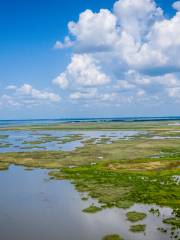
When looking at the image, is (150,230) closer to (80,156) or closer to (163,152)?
(80,156)

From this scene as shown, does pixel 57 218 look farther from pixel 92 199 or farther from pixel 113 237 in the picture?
pixel 113 237

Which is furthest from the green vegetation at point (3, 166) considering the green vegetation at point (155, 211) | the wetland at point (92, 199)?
the green vegetation at point (155, 211)

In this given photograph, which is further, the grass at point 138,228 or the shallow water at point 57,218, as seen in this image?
the grass at point 138,228

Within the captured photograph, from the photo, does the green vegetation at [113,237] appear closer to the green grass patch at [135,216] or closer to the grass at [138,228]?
the grass at [138,228]

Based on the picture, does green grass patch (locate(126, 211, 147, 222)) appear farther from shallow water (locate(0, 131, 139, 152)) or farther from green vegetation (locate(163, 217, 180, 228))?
shallow water (locate(0, 131, 139, 152))

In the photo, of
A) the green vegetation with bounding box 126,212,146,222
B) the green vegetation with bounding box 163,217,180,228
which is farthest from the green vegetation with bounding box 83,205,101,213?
the green vegetation with bounding box 163,217,180,228

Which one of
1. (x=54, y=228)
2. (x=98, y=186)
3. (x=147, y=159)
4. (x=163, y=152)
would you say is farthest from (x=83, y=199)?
(x=163, y=152)

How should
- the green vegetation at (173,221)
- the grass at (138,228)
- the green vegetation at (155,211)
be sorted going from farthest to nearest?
the green vegetation at (155,211) → the green vegetation at (173,221) → the grass at (138,228)
